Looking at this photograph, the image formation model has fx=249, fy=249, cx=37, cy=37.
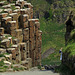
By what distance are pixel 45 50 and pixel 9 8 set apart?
54992mm

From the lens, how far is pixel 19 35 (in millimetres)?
40875

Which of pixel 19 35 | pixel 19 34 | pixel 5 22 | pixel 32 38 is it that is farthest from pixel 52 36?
pixel 5 22

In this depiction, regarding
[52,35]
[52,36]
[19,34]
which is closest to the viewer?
[19,34]

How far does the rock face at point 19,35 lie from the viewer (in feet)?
114

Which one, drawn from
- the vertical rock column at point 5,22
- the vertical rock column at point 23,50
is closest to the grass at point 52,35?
the vertical rock column at point 23,50

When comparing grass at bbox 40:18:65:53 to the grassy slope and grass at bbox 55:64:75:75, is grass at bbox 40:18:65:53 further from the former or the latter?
grass at bbox 55:64:75:75

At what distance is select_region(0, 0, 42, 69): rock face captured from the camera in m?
34.8

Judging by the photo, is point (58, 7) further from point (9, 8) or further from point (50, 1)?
point (9, 8)

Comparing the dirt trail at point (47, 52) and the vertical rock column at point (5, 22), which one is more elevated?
the vertical rock column at point (5, 22)

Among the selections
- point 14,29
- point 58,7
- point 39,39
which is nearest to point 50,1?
point 58,7

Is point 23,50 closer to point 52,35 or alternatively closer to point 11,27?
point 11,27

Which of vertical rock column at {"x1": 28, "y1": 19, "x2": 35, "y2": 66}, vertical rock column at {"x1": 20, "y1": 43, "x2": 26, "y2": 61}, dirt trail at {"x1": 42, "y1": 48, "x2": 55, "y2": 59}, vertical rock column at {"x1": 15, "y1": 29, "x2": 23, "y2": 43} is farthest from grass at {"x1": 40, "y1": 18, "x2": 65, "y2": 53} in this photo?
vertical rock column at {"x1": 15, "y1": 29, "x2": 23, "y2": 43}

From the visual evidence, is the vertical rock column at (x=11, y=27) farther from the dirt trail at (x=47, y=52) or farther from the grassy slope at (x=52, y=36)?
the dirt trail at (x=47, y=52)

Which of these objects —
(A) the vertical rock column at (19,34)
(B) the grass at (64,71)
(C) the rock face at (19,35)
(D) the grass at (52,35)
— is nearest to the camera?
(B) the grass at (64,71)
